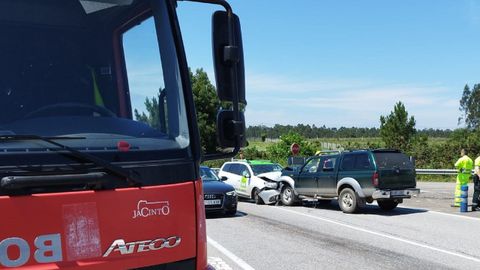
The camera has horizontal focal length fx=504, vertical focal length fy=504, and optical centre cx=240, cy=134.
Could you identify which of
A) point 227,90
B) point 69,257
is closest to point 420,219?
point 227,90

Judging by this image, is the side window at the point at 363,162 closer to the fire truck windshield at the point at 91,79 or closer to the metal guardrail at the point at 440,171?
the fire truck windshield at the point at 91,79

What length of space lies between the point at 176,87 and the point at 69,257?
125 cm

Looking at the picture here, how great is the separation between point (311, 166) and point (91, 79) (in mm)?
15131

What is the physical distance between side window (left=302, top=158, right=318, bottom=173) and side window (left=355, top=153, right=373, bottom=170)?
2036mm

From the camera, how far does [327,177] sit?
658 inches

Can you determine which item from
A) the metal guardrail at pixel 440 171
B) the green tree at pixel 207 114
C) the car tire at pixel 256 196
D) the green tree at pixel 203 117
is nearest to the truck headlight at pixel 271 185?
the car tire at pixel 256 196

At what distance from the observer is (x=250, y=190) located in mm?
19578

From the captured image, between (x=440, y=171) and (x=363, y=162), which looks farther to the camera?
(x=440, y=171)

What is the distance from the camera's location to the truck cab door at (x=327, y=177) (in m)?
16.5

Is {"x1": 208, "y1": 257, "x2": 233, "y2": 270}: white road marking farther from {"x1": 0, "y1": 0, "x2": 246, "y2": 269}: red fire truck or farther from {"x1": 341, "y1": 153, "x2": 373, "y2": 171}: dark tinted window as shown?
{"x1": 341, "y1": 153, "x2": 373, "y2": 171}: dark tinted window

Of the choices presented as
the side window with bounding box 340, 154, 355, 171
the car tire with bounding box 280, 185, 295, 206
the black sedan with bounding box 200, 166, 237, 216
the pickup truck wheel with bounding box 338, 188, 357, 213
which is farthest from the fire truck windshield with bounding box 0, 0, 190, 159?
the car tire with bounding box 280, 185, 295, 206

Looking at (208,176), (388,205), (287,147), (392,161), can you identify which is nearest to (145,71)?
(208,176)

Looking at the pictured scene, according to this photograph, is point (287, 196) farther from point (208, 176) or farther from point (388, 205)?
point (208, 176)

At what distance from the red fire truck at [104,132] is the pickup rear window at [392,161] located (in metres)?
12.4
